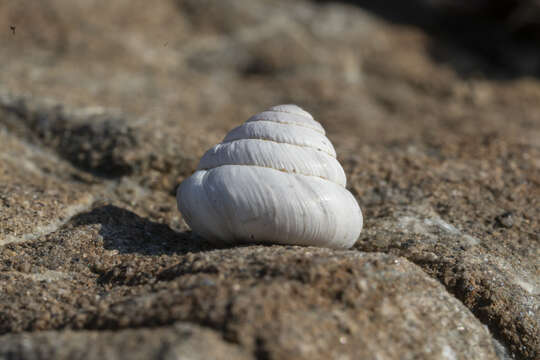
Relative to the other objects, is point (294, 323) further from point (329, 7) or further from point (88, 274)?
point (329, 7)

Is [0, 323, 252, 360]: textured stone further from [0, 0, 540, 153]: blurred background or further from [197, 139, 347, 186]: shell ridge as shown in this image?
[0, 0, 540, 153]: blurred background

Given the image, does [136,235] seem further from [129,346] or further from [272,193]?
[129,346]

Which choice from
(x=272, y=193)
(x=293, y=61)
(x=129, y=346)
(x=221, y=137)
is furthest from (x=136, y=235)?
Answer: (x=293, y=61)

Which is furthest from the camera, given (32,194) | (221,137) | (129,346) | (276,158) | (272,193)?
(221,137)

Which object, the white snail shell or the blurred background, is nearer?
the white snail shell

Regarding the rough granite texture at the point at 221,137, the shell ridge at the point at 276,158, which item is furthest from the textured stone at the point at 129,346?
the shell ridge at the point at 276,158

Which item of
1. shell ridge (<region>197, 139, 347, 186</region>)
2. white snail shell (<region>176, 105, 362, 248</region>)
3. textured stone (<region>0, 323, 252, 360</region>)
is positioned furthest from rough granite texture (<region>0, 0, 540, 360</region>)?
shell ridge (<region>197, 139, 347, 186</region>)

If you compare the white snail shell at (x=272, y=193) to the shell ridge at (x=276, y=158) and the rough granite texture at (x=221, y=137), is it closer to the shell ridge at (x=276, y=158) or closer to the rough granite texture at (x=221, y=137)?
the shell ridge at (x=276, y=158)
